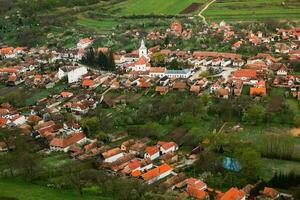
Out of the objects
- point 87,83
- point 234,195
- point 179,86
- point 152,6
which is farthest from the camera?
point 152,6

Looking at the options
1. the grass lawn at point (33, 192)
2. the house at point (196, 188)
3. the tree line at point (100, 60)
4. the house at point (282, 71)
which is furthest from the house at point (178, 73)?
the grass lawn at point (33, 192)

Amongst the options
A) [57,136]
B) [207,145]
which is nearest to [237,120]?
[207,145]

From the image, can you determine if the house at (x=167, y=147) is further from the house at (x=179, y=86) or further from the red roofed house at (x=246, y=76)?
the red roofed house at (x=246, y=76)

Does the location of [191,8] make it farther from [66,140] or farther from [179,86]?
[66,140]

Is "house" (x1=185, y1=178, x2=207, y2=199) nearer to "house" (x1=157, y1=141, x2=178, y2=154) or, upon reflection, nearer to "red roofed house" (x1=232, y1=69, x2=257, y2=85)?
"house" (x1=157, y1=141, x2=178, y2=154)

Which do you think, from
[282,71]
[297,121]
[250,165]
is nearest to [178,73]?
[282,71]

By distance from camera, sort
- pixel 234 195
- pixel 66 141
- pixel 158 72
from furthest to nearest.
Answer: pixel 158 72
pixel 66 141
pixel 234 195

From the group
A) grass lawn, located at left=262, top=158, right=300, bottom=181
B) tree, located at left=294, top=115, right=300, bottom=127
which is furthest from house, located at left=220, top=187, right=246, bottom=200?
tree, located at left=294, top=115, right=300, bottom=127
